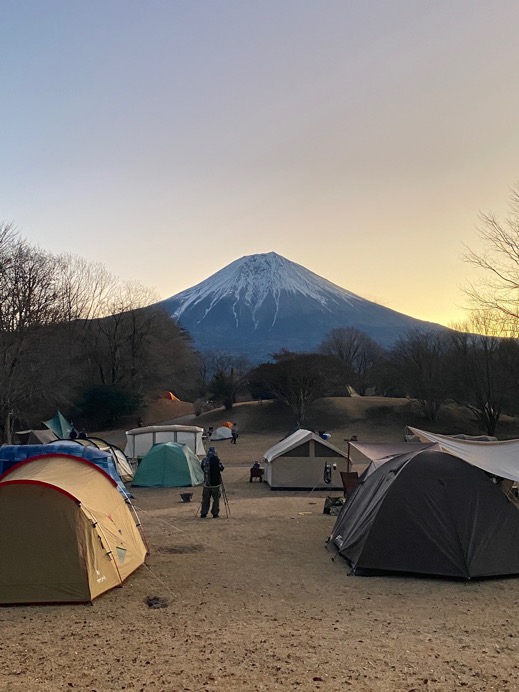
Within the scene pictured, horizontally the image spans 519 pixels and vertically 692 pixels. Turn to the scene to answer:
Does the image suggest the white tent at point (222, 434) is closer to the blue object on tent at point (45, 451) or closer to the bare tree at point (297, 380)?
the bare tree at point (297, 380)

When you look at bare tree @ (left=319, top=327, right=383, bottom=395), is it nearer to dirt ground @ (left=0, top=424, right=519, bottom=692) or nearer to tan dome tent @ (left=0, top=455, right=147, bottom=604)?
Result: dirt ground @ (left=0, top=424, right=519, bottom=692)

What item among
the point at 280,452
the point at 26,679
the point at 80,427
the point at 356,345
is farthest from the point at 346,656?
the point at 356,345

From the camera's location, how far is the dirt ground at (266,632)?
5.29 metres

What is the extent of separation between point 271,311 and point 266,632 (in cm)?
16706

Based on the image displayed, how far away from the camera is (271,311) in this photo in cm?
17300

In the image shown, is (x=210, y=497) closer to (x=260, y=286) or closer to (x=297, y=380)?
(x=297, y=380)

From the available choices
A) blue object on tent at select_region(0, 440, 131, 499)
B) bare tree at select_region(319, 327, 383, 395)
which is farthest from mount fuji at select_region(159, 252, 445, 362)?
blue object on tent at select_region(0, 440, 131, 499)

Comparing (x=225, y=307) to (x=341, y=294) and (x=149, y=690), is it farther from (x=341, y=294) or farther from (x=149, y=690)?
(x=149, y=690)

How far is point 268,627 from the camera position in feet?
21.8

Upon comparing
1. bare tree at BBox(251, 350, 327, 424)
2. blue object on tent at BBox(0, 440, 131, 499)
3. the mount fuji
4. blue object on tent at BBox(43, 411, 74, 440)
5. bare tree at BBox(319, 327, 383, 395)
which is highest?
the mount fuji

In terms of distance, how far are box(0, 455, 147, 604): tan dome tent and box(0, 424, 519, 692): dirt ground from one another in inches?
9.5

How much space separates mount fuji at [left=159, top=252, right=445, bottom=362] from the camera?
153 meters

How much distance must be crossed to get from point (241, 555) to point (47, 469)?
3480 millimetres

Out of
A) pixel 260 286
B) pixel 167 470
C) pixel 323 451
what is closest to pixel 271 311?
pixel 260 286
